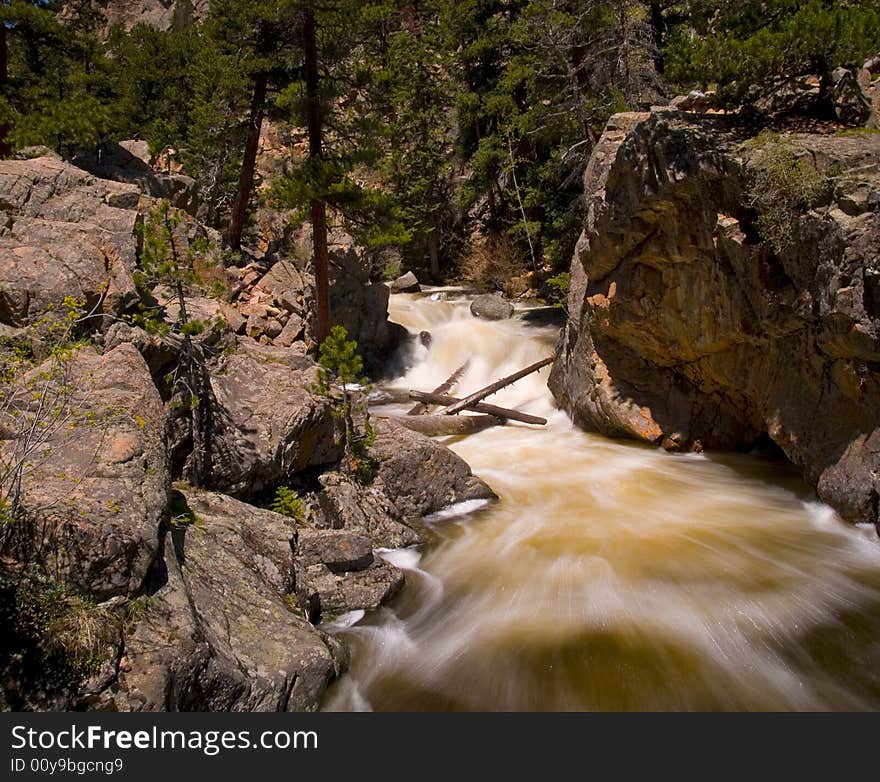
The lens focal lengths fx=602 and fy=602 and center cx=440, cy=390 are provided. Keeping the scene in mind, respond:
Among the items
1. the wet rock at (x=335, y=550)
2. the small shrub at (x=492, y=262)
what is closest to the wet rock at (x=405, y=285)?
the small shrub at (x=492, y=262)

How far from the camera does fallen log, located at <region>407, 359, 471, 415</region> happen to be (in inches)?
589

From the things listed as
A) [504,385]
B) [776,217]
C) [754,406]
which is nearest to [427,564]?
[776,217]

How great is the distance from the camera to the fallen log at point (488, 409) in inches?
546

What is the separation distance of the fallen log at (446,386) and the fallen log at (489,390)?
719 millimetres

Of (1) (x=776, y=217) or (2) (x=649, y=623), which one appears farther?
(1) (x=776, y=217)

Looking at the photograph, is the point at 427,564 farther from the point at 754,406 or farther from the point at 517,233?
the point at 517,233

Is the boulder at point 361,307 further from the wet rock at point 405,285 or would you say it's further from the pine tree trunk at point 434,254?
the pine tree trunk at point 434,254

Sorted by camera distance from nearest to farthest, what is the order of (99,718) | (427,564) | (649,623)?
(99,718), (649,623), (427,564)

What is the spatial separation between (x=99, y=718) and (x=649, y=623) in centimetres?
460

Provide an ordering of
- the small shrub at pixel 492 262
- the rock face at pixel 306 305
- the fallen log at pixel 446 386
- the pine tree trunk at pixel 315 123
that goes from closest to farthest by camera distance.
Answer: the pine tree trunk at pixel 315 123 < the fallen log at pixel 446 386 < the rock face at pixel 306 305 < the small shrub at pixel 492 262

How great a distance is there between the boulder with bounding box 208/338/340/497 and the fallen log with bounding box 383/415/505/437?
15.9 ft

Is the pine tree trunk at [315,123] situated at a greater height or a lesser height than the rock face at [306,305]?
greater

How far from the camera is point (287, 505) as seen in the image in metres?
7.14

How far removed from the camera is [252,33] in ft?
48.2
